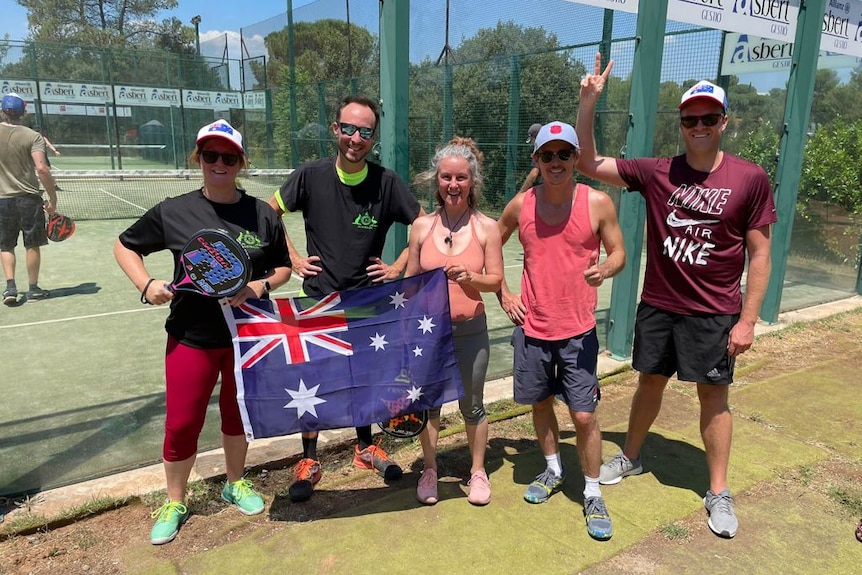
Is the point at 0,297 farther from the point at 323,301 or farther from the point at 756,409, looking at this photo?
the point at 756,409

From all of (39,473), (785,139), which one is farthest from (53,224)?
(785,139)

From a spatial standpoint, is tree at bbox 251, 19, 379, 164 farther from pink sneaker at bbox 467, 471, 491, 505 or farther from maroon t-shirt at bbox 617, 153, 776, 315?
pink sneaker at bbox 467, 471, 491, 505

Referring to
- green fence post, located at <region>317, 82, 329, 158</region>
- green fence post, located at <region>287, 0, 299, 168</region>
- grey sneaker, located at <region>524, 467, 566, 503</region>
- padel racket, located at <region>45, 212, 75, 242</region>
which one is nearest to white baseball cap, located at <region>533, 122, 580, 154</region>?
grey sneaker, located at <region>524, 467, 566, 503</region>

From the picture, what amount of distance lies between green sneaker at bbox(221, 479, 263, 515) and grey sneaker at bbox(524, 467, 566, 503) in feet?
4.53

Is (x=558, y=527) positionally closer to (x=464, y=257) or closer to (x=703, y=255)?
(x=464, y=257)

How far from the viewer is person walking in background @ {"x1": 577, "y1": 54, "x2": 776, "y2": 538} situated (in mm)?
2959

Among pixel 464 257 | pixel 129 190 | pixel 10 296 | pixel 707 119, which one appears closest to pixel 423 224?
pixel 464 257

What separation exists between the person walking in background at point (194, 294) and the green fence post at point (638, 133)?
3169 mm

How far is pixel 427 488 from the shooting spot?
10.6 feet

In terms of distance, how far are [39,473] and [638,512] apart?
316 centimetres

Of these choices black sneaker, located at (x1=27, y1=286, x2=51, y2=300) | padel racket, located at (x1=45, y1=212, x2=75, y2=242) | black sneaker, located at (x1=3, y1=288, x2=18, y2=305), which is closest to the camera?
padel racket, located at (x1=45, y1=212, x2=75, y2=242)

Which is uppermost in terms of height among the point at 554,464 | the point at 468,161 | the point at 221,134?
the point at 221,134

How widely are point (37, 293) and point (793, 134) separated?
22.8 ft

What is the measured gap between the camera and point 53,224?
3959mm
